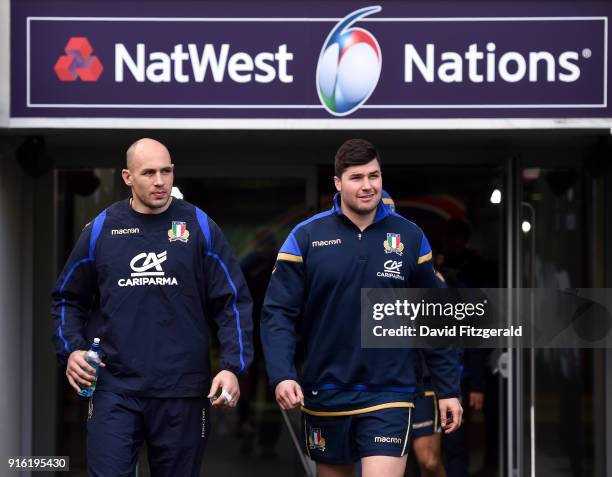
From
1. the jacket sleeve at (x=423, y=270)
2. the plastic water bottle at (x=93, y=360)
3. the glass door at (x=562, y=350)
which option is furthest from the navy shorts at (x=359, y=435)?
the glass door at (x=562, y=350)

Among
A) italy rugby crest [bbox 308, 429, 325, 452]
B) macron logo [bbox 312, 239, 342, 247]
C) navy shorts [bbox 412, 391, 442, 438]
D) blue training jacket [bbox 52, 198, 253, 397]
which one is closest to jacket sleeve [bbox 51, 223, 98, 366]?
blue training jacket [bbox 52, 198, 253, 397]

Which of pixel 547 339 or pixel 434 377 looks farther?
pixel 547 339

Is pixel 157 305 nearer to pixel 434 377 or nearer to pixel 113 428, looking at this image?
pixel 113 428

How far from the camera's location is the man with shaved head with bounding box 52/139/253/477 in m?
4.66

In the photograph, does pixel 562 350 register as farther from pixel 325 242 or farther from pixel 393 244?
pixel 325 242

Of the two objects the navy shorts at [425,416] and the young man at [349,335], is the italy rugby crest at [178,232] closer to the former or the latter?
the young man at [349,335]

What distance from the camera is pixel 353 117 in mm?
6305

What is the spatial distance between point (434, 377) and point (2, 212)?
3.12m

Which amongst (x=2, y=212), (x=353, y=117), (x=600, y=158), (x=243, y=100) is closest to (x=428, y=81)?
(x=353, y=117)

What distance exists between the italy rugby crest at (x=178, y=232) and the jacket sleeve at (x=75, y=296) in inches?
13.9

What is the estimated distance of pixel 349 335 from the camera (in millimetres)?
4781

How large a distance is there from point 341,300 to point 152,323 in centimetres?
83

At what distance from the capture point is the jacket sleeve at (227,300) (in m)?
4.71

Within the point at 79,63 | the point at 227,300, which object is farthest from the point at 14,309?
the point at 227,300
